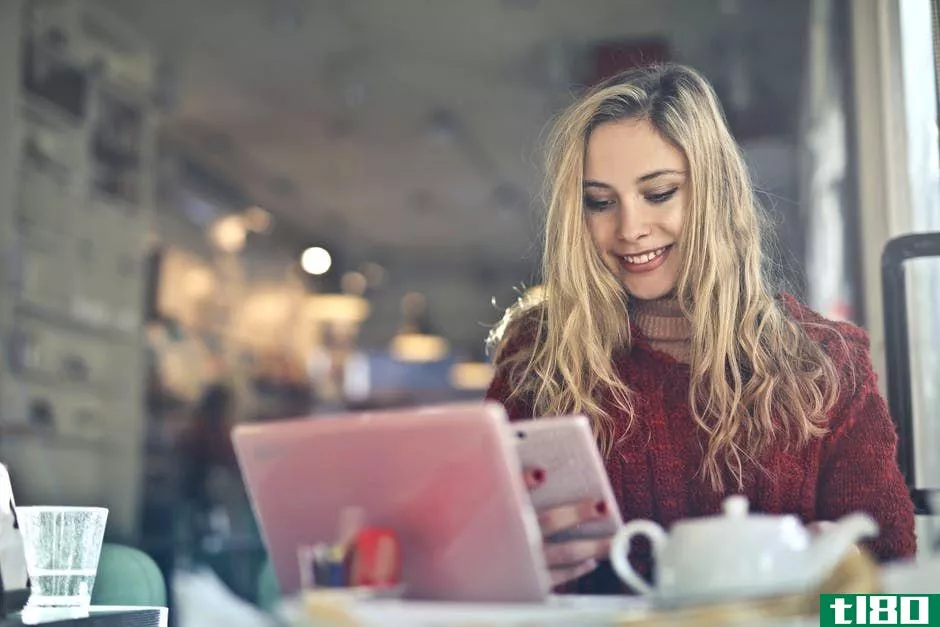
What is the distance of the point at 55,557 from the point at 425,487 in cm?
50

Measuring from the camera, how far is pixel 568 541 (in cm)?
135

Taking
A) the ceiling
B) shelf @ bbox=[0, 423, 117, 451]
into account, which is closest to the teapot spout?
shelf @ bbox=[0, 423, 117, 451]

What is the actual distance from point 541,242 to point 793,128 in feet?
23.6

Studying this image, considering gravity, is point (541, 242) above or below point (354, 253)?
below

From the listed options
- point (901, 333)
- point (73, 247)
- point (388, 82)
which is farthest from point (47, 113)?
point (901, 333)

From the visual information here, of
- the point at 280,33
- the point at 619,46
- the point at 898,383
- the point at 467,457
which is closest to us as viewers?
the point at 467,457

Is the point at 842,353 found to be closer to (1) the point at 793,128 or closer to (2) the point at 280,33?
(2) the point at 280,33

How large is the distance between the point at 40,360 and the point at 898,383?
487 cm

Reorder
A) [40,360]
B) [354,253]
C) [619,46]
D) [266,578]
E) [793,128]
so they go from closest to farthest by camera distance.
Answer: [266,578] < [40,360] < [619,46] < [793,128] < [354,253]

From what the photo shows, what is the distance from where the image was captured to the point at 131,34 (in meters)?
6.78

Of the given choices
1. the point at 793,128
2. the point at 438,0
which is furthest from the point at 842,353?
the point at 793,128

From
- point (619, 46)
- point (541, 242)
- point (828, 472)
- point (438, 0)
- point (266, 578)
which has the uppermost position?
point (438, 0)

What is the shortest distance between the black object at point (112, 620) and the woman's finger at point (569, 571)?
1.66 feet

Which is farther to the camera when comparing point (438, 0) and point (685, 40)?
point (685, 40)
